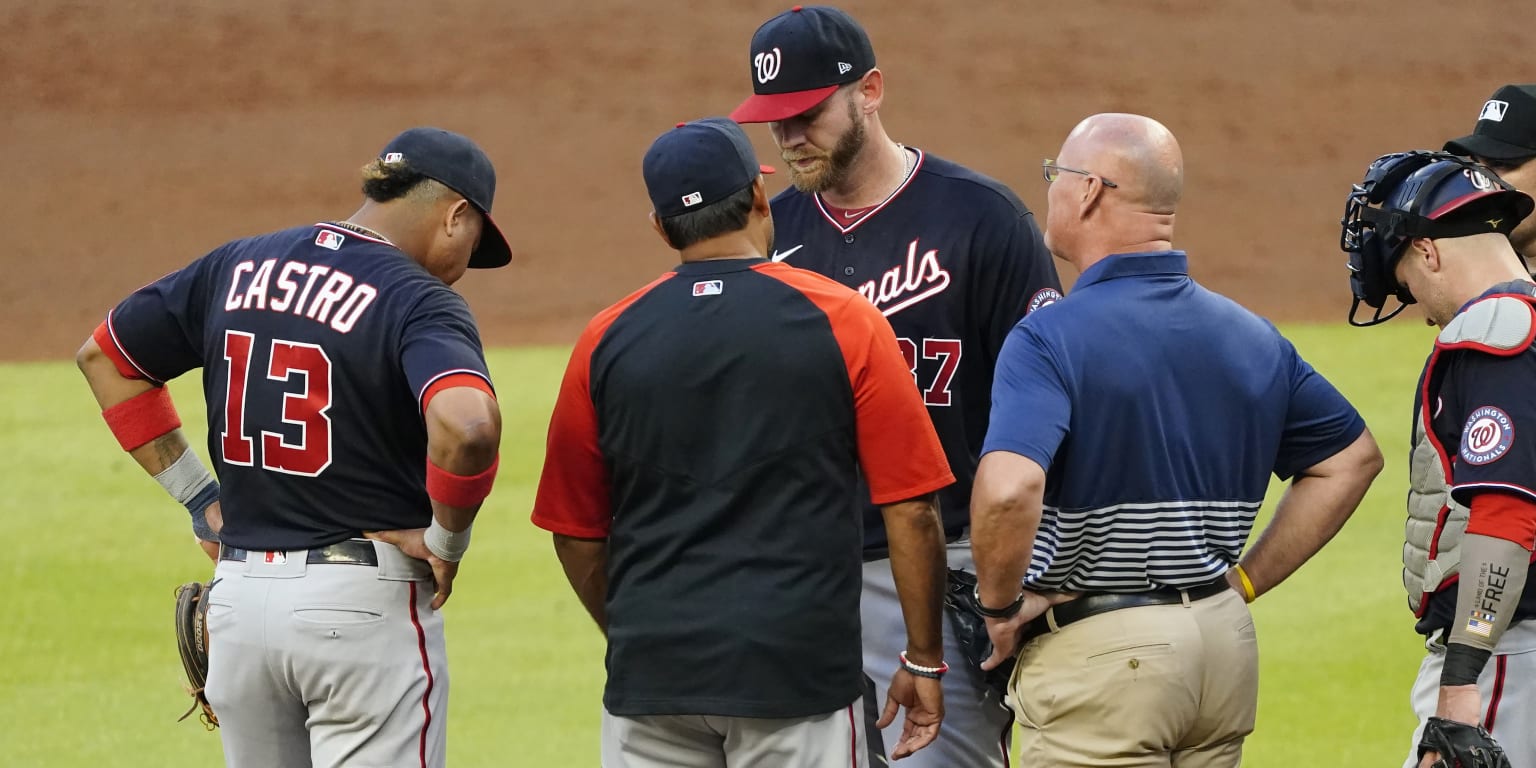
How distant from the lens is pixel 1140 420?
3.21 m

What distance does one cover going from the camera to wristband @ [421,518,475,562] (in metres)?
3.67

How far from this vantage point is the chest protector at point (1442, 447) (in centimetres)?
326

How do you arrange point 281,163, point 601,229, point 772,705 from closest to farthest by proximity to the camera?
point 772,705 → point 601,229 → point 281,163

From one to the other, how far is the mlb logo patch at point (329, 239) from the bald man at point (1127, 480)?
5.07 feet

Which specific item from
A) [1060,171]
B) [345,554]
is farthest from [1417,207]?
[345,554]

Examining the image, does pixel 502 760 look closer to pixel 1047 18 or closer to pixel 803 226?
pixel 803 226

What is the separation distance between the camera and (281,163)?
2419 centimetres

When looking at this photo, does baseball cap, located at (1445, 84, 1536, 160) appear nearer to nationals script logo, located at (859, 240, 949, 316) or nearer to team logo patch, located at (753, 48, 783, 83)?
nationals script logo, located at (859, 240, 949, 316)

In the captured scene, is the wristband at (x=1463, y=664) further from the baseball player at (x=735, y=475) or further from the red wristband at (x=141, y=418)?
the red wristband at (x=141, y=418)

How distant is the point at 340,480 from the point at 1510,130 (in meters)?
2.96

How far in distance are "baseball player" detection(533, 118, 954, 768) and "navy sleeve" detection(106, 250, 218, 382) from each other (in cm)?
117

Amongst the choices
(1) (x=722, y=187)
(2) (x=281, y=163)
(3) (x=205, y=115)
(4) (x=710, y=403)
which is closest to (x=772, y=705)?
(4) (x=710, y=403)

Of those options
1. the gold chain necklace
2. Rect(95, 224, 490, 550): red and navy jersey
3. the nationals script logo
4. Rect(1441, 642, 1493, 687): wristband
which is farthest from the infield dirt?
Rect(1441, 642, 1493, 687): wristband

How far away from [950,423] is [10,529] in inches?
302
